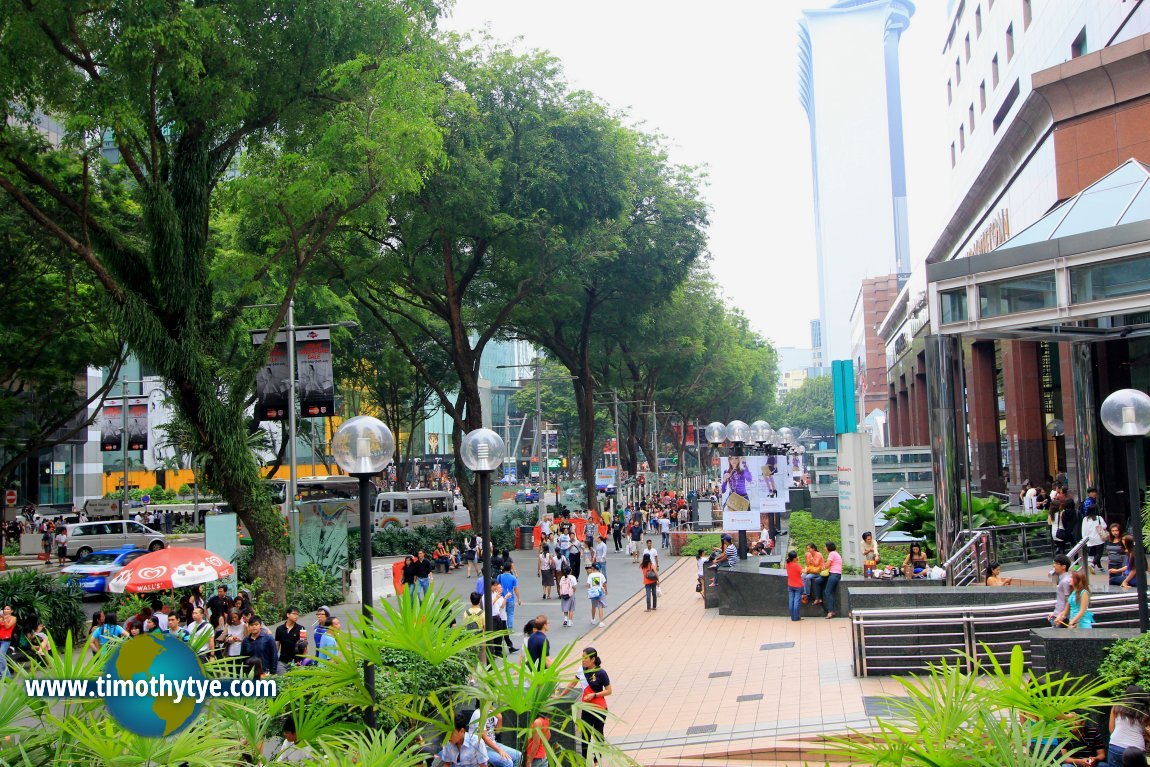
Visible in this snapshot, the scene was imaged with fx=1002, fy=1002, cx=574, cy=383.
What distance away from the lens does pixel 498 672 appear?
5.71 metres

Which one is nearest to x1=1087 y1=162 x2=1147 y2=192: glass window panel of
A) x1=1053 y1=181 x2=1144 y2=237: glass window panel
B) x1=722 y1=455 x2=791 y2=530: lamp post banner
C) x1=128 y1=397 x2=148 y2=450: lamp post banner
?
x1=1053 y1=181 x2=1144 y2=237: glass window panel

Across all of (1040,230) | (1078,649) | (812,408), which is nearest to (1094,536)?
(1040,230)

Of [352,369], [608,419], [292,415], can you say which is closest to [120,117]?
[292,415]

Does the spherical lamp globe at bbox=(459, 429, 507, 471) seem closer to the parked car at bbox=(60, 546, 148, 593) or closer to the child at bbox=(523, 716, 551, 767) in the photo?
the child at bbox=(523, 716, 551, 767)

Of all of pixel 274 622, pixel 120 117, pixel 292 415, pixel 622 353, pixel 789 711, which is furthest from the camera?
pixel 622 353

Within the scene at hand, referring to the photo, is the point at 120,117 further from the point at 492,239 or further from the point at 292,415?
the point at 492,239

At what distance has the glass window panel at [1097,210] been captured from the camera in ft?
51.3

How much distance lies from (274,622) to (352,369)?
24326mm

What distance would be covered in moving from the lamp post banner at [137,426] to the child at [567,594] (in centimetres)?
2107

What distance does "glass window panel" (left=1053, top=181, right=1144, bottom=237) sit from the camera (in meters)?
15.6

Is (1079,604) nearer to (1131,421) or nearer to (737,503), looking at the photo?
(1131,421)

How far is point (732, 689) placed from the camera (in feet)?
44.0

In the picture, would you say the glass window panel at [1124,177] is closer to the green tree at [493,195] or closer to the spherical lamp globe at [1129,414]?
the spherical lamp globe at [1129,414]

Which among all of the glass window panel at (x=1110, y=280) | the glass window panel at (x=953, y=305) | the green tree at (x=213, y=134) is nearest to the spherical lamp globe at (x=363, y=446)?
the green tree at (x=213, y=134)
